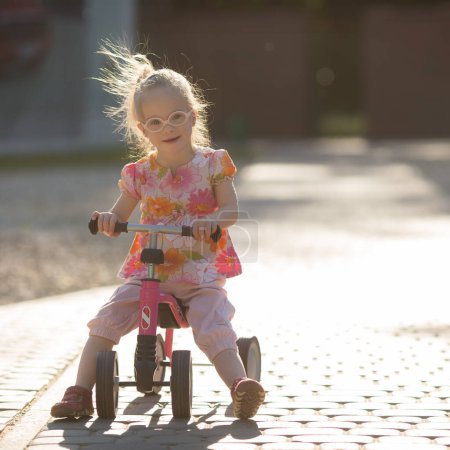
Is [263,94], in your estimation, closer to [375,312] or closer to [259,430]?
[375,312]

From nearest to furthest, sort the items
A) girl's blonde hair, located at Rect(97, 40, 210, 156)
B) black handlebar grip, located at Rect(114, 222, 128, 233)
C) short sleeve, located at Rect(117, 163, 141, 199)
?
black handlebar grip, located at Rect(114, 222, 128, 233) < girl's blonde hair, located at Rect(97, 40, 210, 156) < short sleeve, located at Rect(117, 163, 141, 199)

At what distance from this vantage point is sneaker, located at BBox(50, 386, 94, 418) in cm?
504

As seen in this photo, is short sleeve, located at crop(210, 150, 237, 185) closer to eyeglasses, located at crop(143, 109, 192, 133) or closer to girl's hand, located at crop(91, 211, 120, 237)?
eyeglasses, located at crop(143, 109, 192, 133)

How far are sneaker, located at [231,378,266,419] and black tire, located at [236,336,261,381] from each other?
511 mm

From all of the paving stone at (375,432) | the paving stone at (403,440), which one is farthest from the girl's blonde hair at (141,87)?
the paving stone at (403,440)

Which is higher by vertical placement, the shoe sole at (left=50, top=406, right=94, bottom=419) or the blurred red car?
the blurred red car

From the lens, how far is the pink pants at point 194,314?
16.9 feet

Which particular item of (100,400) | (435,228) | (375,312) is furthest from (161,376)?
(435,228)

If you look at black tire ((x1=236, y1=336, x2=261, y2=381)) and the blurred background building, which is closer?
black tire ((x1=236, y1=336, x2=261, y2=381))

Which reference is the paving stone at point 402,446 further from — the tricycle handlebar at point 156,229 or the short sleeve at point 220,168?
the short sleeve at point 220,168

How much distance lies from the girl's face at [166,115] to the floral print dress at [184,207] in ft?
0.44

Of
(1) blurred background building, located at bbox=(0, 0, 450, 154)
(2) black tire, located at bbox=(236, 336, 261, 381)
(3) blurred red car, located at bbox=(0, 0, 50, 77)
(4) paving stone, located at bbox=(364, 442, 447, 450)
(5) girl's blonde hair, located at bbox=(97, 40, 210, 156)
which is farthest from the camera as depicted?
(1) blurred background building, located at bbox=(0, 0, 450, 154)

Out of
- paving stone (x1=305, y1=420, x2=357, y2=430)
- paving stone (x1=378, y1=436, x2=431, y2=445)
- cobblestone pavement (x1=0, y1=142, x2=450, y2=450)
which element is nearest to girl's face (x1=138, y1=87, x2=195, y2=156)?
cobblestone pavement (x1=0, y1=142, x2=450, y2=450)

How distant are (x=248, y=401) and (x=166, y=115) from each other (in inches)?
46.5
